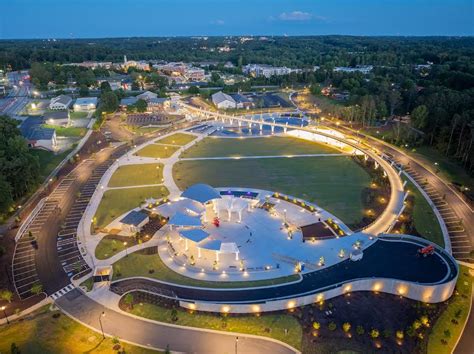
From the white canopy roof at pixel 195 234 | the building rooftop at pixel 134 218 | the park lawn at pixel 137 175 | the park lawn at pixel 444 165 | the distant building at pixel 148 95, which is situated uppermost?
the distant building at pixel 148 95

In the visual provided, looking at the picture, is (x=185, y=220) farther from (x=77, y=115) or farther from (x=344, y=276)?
(x=77, y=115)

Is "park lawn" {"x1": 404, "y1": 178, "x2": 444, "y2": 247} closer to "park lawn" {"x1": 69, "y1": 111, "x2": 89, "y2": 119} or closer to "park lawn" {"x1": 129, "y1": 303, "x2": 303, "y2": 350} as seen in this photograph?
"park lawn" {"x1": 129, "y1": 303, "x2": 303, "y2": 350}

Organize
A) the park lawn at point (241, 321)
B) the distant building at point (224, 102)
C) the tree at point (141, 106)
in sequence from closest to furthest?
1. the park lawn at point (241, 321)
2. the tree at point (141, 106)
3. the distant building at point (224, 102)

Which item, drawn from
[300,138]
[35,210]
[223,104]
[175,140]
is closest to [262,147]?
[300,138]

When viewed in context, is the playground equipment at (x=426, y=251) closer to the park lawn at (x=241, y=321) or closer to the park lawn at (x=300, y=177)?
the park lawn at (x=300, y=177)

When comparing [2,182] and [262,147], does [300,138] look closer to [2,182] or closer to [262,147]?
[262,147]

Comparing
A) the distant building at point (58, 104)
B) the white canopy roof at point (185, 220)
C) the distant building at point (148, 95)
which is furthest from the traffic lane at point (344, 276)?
the distant building at point (148, 95)

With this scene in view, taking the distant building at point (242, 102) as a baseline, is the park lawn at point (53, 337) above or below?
below
